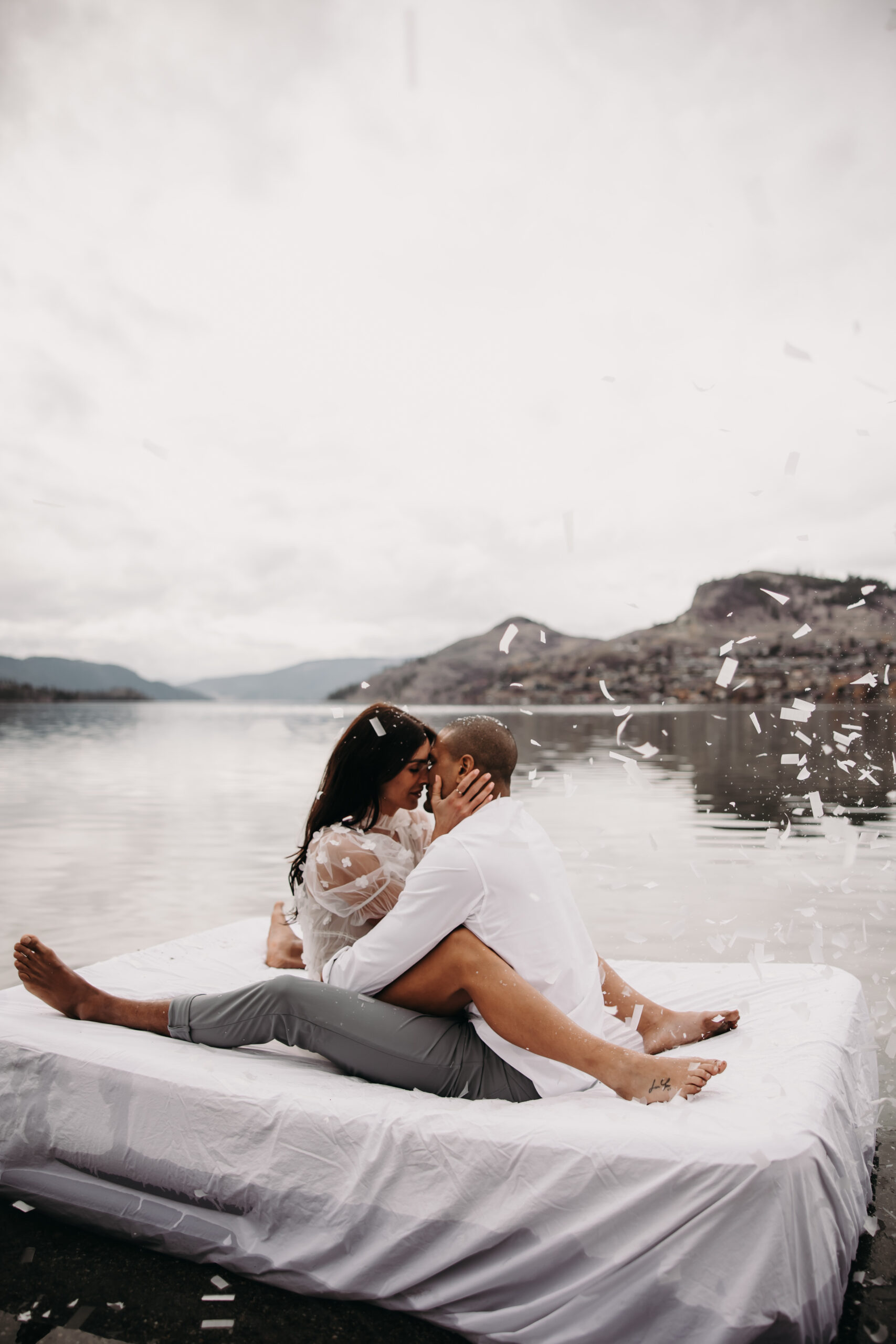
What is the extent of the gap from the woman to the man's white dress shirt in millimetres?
392

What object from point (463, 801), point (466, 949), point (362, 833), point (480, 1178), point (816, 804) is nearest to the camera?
point (480, 1178)

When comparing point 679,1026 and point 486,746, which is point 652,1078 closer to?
point 679,1026

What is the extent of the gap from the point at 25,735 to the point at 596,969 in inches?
1836

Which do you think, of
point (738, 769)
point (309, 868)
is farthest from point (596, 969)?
point (738, 769)

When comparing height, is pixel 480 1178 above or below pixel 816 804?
above

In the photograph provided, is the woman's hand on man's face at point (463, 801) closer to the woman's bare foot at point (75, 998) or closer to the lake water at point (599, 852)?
the woman's bare foot at point (75, 998)

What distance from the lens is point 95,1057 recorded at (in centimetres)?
287

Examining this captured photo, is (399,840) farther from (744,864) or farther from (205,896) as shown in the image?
(744,864)

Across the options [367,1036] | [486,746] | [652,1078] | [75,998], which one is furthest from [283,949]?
[652,1078]

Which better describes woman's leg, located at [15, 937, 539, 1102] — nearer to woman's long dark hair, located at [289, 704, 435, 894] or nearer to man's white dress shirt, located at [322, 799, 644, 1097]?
man's white dress shirt, located at [322, 799, 644, 1097]

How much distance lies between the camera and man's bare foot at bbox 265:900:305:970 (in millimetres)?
4203

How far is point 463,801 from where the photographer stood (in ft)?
9.55

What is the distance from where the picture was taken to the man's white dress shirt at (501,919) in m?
2.64

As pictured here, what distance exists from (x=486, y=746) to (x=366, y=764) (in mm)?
593
